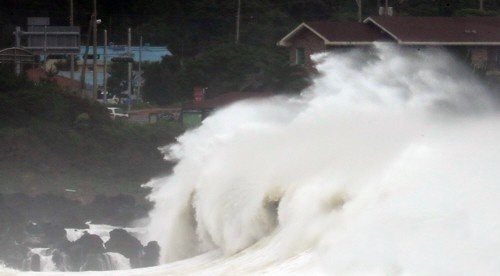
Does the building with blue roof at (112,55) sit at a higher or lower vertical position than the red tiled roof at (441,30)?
lower

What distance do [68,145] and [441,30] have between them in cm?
1297

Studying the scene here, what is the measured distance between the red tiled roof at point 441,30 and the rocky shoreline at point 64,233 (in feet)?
35.8

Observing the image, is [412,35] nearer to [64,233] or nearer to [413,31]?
[413,31]

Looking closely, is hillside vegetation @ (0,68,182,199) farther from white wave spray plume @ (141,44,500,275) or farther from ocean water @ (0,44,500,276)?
white wave spray plume @ (141,44,500,275)

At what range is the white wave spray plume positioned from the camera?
1752cm

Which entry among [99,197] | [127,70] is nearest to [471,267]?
[99,197]

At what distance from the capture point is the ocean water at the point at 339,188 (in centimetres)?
1753

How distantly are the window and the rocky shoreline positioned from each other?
10.6 m

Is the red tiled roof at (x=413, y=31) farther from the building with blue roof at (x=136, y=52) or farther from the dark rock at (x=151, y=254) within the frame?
the dark rock at (x=151, y=254)

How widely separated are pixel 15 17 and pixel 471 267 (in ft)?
174

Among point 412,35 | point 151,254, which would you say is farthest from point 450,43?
point 151,254

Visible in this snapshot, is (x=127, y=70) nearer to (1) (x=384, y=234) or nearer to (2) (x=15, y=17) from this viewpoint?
(2) (x=15, y=17)

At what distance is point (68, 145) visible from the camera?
5056 cm

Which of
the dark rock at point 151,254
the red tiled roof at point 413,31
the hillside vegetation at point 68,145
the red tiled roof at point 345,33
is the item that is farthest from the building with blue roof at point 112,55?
the dark rock at point 151,254
